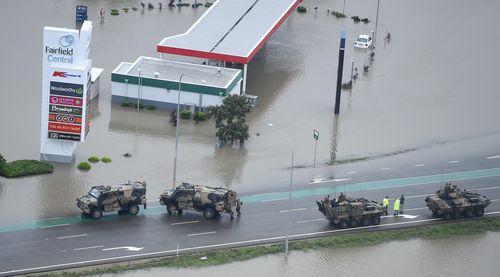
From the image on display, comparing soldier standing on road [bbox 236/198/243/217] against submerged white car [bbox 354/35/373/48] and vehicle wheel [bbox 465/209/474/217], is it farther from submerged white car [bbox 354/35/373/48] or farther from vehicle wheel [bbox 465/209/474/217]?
submerged white car [bbox 354/35/373/48]

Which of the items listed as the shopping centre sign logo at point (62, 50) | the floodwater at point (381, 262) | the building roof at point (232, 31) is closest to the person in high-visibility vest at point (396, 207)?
the floodwater at point (381, 262)

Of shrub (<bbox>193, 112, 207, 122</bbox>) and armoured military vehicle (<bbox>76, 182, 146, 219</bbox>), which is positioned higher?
shrub (<bbox>193, 112, 207, 122</bbox>)

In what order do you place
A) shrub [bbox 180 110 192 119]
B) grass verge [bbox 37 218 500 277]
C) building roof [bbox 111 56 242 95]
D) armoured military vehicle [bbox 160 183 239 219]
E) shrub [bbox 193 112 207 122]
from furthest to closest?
building roof [bbox 111 56 242 95], shrub [bbox 180 110 192 119], shrub [bbox 193 112 207 122], armoured military vehicle [bbox 160 183 239 219], grass verge [bbox 37 218 500 277]

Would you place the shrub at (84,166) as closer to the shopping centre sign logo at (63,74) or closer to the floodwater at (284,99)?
the floodwater at (284,99)

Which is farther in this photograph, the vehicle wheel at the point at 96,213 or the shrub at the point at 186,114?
the shrub at the point at 186,114

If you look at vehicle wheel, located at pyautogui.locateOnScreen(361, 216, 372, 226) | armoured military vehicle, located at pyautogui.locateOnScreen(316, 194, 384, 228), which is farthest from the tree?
vehicle wheel, located at pyautogui.locateOnScreen(361, 216, 372, 226)

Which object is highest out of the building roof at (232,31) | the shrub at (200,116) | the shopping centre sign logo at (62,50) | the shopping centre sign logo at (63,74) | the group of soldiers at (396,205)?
the building roof at (232,31)

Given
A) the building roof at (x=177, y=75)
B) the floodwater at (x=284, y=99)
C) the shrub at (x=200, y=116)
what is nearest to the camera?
the floodwater at (x=284, y=99)
